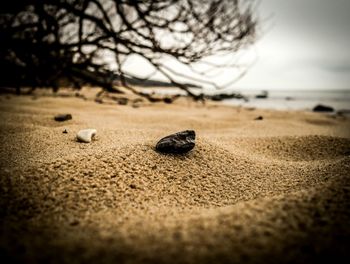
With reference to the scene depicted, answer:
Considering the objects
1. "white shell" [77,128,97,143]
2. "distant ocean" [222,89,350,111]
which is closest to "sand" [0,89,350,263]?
"white shell" [77,128,97,143]

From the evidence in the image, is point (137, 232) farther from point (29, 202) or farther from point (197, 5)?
point (197, 5)

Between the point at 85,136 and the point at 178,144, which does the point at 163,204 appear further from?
the point at 85,136

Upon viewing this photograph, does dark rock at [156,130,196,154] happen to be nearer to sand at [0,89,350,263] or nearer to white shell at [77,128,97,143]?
sand at [0,89,350,263]

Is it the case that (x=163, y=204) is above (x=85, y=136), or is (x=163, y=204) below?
below

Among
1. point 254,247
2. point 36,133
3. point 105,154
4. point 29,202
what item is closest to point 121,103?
point 36,133

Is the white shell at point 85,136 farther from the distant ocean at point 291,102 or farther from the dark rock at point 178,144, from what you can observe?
the distant ocean at point 291,102

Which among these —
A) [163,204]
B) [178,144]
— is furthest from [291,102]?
[163,204]
